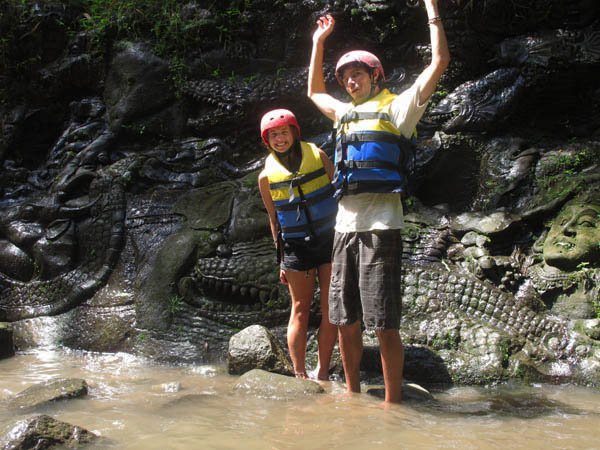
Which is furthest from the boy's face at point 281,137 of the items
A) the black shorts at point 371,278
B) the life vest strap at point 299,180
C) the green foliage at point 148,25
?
the green foliage at point 148,25

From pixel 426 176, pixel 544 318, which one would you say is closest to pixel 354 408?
pixel 544 318

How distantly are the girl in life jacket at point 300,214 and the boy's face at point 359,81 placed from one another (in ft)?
1.74

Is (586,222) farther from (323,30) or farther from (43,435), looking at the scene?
(43,435)

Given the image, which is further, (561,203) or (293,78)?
(293,78)

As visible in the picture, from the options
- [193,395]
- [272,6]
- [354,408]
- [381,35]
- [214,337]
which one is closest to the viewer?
[354,408]

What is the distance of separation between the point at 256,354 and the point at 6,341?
2.52 metres

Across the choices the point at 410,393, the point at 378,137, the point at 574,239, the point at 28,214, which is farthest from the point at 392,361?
the point at 28,214

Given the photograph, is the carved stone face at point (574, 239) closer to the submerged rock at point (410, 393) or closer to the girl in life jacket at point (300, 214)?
the submerged rock at point (410, 393)

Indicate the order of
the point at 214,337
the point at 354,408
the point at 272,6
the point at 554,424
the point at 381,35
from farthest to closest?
the point at 272,6 → the point at 381,35 → the point at 214,337 → the point at 354,408 → the point at 554,424

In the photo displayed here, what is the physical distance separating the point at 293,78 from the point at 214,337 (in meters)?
3.61

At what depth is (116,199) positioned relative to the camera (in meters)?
6.04

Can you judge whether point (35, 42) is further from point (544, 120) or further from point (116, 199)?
point (544, 120)

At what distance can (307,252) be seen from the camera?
3.56m

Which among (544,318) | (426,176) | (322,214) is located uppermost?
(426,176)
